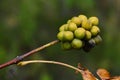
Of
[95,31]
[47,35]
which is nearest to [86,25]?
[95,31]

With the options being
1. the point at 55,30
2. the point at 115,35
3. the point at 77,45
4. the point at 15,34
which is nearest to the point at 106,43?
the point at 115,35

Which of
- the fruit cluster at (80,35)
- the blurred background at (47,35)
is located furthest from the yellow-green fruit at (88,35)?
the blurred background at (47,35)

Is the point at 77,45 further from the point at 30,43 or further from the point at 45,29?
the point at 45,29

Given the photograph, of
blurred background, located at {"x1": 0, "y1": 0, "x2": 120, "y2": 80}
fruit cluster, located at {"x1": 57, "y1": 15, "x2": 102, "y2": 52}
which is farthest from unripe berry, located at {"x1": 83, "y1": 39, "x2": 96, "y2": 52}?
blurred background, located at {"x1": 0, "y1": 0, "x2": 120, "y2": 80}

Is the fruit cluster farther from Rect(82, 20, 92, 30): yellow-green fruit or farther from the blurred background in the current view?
the blurred background

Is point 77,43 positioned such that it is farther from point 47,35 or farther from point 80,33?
point 47,35

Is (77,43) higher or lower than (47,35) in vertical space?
lower

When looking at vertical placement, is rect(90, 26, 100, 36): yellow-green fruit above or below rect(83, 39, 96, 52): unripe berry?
above
